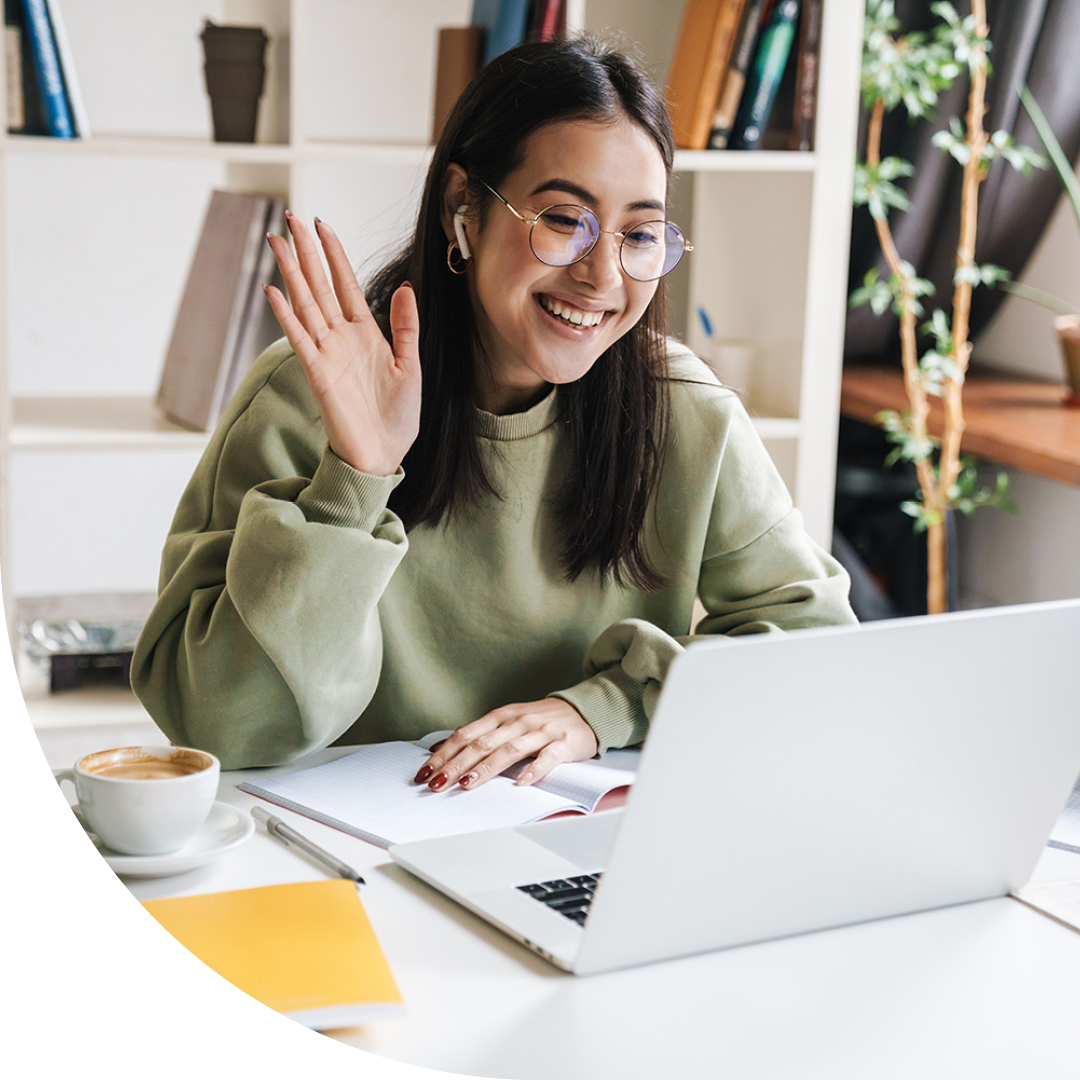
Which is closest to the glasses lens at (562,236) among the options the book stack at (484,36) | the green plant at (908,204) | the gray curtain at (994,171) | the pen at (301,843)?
the pen at (301,843)

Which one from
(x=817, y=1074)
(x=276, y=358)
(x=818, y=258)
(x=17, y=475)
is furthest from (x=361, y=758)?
(x=17, y=475)

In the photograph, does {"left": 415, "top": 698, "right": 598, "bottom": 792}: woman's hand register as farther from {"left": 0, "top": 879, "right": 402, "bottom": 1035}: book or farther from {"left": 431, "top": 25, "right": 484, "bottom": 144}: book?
{"left": 431, "top": 25, "right": 484, "bottom": 144}: book

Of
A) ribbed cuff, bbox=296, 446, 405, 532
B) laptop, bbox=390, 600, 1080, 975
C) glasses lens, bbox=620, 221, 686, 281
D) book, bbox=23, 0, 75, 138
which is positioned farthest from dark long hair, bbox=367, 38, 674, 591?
book, bbox=23, 0, 75, 138

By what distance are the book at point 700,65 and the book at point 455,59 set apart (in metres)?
0.34

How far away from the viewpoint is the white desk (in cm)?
71

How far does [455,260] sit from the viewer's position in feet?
4.80

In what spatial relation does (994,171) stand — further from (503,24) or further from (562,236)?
(562,236)

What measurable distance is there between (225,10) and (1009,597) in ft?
6.79

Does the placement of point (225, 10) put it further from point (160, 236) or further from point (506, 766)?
point (506, 766)

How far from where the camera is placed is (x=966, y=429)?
2646 mm

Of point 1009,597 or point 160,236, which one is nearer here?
point 160,236

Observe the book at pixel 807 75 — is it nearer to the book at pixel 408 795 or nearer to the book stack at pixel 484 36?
the book stack at pixel 484 36

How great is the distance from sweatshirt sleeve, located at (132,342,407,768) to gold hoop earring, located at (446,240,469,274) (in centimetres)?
26

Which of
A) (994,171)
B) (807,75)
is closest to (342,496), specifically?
(807,75)
